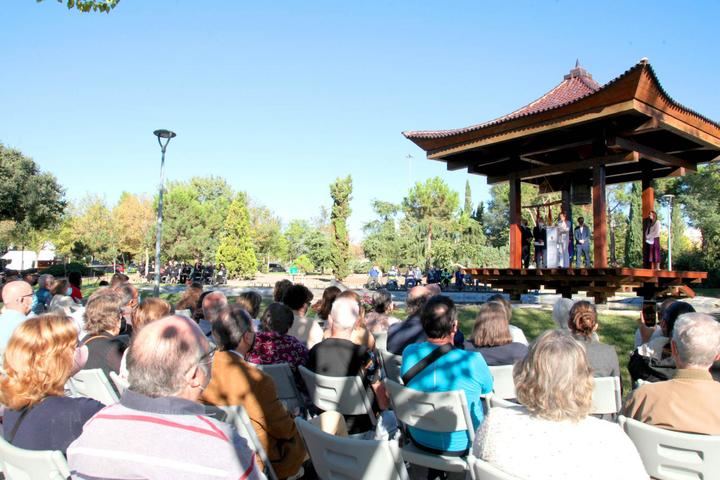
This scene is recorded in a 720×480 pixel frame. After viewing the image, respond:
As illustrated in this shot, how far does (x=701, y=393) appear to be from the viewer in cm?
239

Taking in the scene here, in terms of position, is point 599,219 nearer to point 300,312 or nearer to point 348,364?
point 300,312

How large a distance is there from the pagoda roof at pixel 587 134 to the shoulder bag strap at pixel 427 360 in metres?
7.27

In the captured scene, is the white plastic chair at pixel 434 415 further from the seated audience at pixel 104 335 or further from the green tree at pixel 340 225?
the green tree at pixel 340 225

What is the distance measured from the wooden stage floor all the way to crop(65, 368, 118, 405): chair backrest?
904 centimetres

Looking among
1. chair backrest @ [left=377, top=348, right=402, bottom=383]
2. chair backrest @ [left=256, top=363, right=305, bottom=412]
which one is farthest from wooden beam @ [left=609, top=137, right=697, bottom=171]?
chair backrest @ [left=256, top=363, right=305, bottom=412]

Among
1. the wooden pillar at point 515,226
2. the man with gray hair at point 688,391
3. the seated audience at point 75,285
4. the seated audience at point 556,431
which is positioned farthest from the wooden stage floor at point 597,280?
the seated audience at point 556,431

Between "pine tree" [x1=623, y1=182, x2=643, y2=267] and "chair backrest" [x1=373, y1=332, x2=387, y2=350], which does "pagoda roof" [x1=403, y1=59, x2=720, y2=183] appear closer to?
"chair backrest" [x1=373, y1=332, x2=387, y2=350]

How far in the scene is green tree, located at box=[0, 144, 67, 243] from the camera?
2445cm

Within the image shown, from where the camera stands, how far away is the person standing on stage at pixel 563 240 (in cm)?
1225

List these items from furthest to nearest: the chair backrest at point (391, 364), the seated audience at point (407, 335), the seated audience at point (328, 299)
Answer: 1. the seated audience at point (328, 299)
2. the seated audience at point (407, 335)
3. the chair backrest at point (391, 364)

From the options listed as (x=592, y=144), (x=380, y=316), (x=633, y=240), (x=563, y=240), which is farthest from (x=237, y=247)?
(x=380, y=316)

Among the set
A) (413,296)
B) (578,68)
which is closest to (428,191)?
(578,68)

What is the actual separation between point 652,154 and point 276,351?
10.2 m

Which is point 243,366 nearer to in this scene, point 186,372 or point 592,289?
point 186,372
